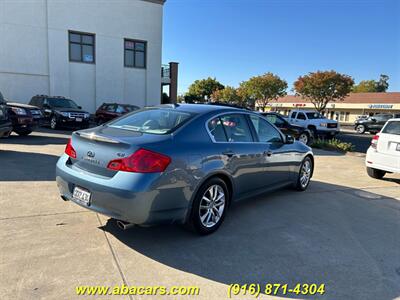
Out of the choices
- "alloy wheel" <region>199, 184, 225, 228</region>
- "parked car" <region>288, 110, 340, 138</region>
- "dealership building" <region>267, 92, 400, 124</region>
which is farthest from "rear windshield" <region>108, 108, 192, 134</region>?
"dealership building" <region>267, 92, 400, 124</region>

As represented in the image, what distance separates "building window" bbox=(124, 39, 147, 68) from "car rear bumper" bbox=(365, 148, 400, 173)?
65.8 ft

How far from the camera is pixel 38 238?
3824mm

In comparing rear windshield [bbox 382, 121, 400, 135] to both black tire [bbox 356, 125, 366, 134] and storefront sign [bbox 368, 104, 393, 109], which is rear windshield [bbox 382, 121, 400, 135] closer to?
black tire [bbox 356, 125, 366, 134]

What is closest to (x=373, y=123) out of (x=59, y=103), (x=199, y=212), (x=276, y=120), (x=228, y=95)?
(x=276, y=120)

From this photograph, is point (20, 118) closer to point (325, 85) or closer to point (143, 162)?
point (143, 162)

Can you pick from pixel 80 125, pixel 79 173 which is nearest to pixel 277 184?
pixel 79 173

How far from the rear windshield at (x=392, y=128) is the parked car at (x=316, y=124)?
11503mm

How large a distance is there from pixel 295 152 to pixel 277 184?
0.78 meters

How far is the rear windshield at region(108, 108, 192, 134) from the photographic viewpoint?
4.09m

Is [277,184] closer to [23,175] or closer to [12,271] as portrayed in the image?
[12,271]

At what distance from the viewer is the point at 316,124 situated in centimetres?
1920

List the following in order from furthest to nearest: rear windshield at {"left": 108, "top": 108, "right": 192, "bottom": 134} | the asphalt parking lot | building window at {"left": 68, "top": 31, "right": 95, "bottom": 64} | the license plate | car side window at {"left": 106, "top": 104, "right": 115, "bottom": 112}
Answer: building window at {"left": 68, "top": 31, "right": 95, "bottom": 64} < car side window at {"left": 106, "top": 104, "right": 115, "bottom": 112} < rear windshield at {"left": 108, "top": 108, "right": 192, "bottom": 134} < the license plate < the asphalt parking lot

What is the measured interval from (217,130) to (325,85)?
4613cm

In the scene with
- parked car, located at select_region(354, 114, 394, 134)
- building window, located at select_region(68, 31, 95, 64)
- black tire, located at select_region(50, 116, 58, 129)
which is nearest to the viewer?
black tire, located at select_region(50, 116, 58, 129)
